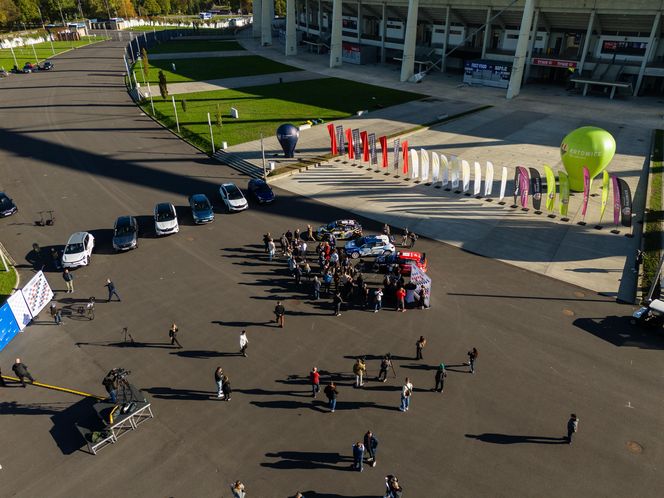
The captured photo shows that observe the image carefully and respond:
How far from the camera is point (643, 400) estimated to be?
702 inches

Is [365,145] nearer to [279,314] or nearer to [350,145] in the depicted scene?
[350,145]

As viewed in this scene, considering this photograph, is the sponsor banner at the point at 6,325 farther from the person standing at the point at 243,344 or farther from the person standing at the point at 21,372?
the person standing at the point at 243,344

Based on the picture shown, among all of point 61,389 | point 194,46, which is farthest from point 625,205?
point 194,46

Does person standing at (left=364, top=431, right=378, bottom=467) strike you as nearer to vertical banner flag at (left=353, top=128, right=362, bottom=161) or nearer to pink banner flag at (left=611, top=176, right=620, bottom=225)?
pink banner flag at (left=611, top=176, right=620, bottom=225)

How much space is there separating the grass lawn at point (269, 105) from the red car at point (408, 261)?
90.6 ft

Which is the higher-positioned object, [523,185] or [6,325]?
[523,185]

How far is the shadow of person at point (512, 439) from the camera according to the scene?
16.2m

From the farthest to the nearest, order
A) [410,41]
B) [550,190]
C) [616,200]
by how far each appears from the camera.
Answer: [410,41] < [550,190] < [616,200]

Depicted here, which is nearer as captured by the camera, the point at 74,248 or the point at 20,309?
the point at 20,309

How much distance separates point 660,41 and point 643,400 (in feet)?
214

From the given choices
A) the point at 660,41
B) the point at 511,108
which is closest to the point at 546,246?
the point at 511,108

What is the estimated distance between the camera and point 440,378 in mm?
18094

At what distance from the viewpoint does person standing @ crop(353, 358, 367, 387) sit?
18.3m

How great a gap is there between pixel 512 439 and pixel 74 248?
84.8 feet
